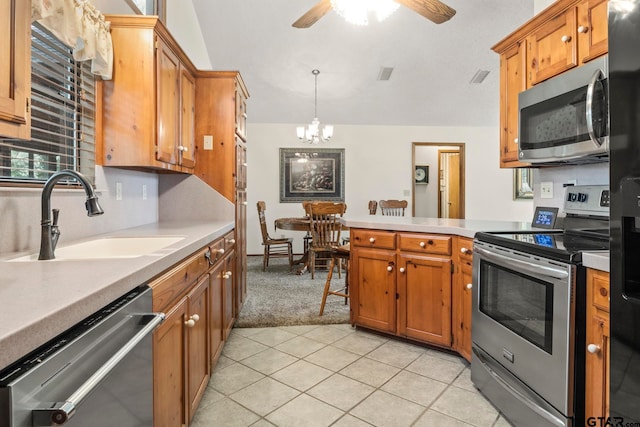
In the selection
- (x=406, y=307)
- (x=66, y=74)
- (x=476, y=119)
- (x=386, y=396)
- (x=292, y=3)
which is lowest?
(x=386, y=396)

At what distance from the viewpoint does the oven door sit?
144 centimetres

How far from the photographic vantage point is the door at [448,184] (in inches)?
332

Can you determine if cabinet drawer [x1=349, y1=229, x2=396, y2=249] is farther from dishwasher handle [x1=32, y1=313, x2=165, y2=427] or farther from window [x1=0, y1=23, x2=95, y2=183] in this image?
dishwasher handle [x1=32, y1=313, x2=165, y2=427]

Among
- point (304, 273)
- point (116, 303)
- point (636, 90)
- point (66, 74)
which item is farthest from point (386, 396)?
point (304, 273)

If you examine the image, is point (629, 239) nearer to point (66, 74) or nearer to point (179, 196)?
point (66, 74)

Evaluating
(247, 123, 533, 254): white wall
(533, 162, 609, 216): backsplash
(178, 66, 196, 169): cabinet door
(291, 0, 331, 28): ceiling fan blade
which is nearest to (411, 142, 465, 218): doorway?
(247, 123, 533, 254): white wall

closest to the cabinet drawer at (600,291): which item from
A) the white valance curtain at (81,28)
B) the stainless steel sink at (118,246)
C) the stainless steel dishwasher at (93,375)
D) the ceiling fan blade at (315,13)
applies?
the stainless steel dishwasher at (93,375)

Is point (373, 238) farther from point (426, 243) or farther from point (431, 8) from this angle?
point (431, 8)

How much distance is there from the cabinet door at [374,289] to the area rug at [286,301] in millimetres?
340

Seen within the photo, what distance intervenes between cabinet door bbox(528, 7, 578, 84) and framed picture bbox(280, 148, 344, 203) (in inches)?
173

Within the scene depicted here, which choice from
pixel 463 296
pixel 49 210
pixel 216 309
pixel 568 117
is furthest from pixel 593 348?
pixel 49 210

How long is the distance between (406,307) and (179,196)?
204 cm

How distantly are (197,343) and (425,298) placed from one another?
1567 millimetres

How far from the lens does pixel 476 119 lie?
6.58 m
